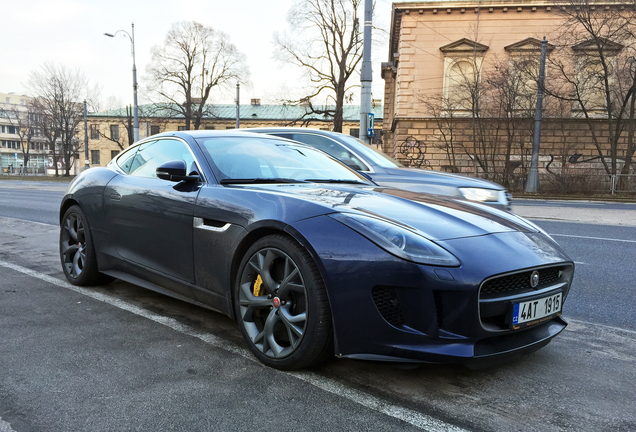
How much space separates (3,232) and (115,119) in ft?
216

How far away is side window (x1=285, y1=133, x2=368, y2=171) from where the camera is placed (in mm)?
6262

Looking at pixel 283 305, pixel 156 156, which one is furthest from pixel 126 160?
pixel 283 305

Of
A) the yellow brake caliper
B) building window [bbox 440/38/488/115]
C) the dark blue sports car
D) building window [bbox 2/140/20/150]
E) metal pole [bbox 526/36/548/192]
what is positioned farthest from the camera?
building window [bbox 2/140/20/150]

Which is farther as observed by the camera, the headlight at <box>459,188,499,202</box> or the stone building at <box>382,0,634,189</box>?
the stone building at <box>382,0,634,189</box>

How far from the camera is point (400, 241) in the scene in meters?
2.39

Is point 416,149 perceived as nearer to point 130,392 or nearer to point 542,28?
point 542,28

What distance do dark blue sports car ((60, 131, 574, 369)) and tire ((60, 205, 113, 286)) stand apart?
2.13ft

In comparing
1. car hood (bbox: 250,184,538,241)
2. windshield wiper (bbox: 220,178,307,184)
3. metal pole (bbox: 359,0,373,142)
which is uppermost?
metal pole (bbox: 359,0,373,142)

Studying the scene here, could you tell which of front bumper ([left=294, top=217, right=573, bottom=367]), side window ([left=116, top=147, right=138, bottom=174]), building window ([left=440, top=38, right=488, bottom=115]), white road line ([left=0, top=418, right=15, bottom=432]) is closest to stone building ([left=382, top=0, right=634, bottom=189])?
building window ([left=440, top=38, right=488, bottom=115])

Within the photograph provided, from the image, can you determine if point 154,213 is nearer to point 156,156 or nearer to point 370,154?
point 156,156

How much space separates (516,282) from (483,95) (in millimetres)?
25946

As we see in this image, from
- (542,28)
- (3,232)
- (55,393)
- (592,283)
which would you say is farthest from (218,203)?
(542,28)

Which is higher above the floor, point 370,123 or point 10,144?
point 370,123

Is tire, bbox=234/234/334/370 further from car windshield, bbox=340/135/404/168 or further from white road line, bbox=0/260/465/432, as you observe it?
car windshield, bbox=340/135/404/168
